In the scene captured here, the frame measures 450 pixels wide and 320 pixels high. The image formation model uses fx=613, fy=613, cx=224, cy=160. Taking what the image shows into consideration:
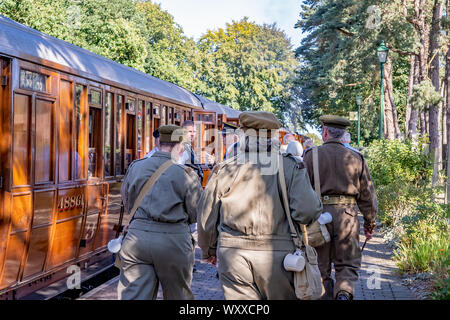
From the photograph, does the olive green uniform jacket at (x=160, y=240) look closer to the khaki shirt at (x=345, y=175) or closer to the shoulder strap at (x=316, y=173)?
the shoulder strap at (x=316, y=173)

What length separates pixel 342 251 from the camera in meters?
6.36

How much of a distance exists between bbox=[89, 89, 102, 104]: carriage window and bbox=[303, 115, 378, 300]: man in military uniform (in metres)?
3.50

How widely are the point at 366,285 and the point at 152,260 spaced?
14.9ft

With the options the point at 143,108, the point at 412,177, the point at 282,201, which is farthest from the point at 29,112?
the point at 412,177

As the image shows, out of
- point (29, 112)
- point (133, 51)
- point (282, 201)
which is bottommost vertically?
point (282, 201)

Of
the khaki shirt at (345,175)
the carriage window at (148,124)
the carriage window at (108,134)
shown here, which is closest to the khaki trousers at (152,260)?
the khaki shirt at (345,175)

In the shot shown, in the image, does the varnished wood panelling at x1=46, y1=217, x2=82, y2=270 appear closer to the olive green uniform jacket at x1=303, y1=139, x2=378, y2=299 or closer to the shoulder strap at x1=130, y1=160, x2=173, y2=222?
the shoulder strap at x1=130, y1=160, x2=173, y2=222

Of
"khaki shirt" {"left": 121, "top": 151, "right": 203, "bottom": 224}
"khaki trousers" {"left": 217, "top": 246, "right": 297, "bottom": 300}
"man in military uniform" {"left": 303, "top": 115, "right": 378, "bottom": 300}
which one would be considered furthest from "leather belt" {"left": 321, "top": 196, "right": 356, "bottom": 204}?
"khaki trousers" {"left": 217, "top": 246, "right": 297, "bottom": 300}

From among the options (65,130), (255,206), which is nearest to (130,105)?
(65,130)

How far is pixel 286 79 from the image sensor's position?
54.2 metres

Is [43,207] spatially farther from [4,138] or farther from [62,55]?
[62,55]

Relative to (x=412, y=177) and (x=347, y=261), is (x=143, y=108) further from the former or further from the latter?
(x=412, y=177)

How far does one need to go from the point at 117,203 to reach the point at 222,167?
5.68m

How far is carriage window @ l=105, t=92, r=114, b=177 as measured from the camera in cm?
927
